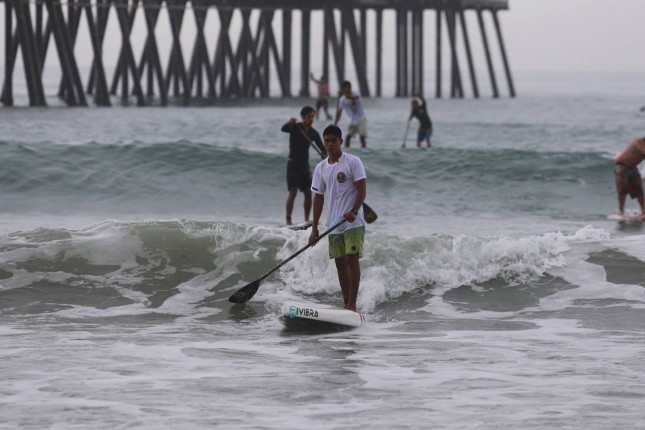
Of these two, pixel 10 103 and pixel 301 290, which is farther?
pixel 10 103

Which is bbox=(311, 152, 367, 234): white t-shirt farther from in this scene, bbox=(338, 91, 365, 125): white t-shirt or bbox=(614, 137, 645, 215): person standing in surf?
bbox=(338, 91, 365, 125): white t-shirt

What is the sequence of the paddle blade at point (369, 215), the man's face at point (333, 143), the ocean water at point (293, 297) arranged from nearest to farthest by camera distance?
the ocean water at point (293, 297)
the man's face at point (333, 143)
the paddle blade at point (369, 215)

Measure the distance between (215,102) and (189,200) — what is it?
27.6 meters

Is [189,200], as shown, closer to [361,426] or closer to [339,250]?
[339,250]

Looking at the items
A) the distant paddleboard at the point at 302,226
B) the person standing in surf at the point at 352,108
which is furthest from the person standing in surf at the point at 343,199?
the person standing in surf at the point at 352,108

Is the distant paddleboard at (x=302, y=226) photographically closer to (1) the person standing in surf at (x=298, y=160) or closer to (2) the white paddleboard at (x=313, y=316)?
(1) the person standing in surf at (x=298, y=160)

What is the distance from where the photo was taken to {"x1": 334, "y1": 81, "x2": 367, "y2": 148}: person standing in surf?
1936 cm

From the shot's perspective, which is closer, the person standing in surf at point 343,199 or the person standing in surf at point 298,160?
the person standing in surf at point 343,199

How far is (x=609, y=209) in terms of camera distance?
17.9 meters

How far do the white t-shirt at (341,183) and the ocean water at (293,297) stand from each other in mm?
849

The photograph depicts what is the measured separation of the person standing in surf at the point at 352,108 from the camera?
19359mm

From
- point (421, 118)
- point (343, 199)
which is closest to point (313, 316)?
point (343, 199)

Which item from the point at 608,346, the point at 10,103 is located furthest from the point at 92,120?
the point at 608,346

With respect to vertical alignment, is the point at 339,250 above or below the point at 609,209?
above
